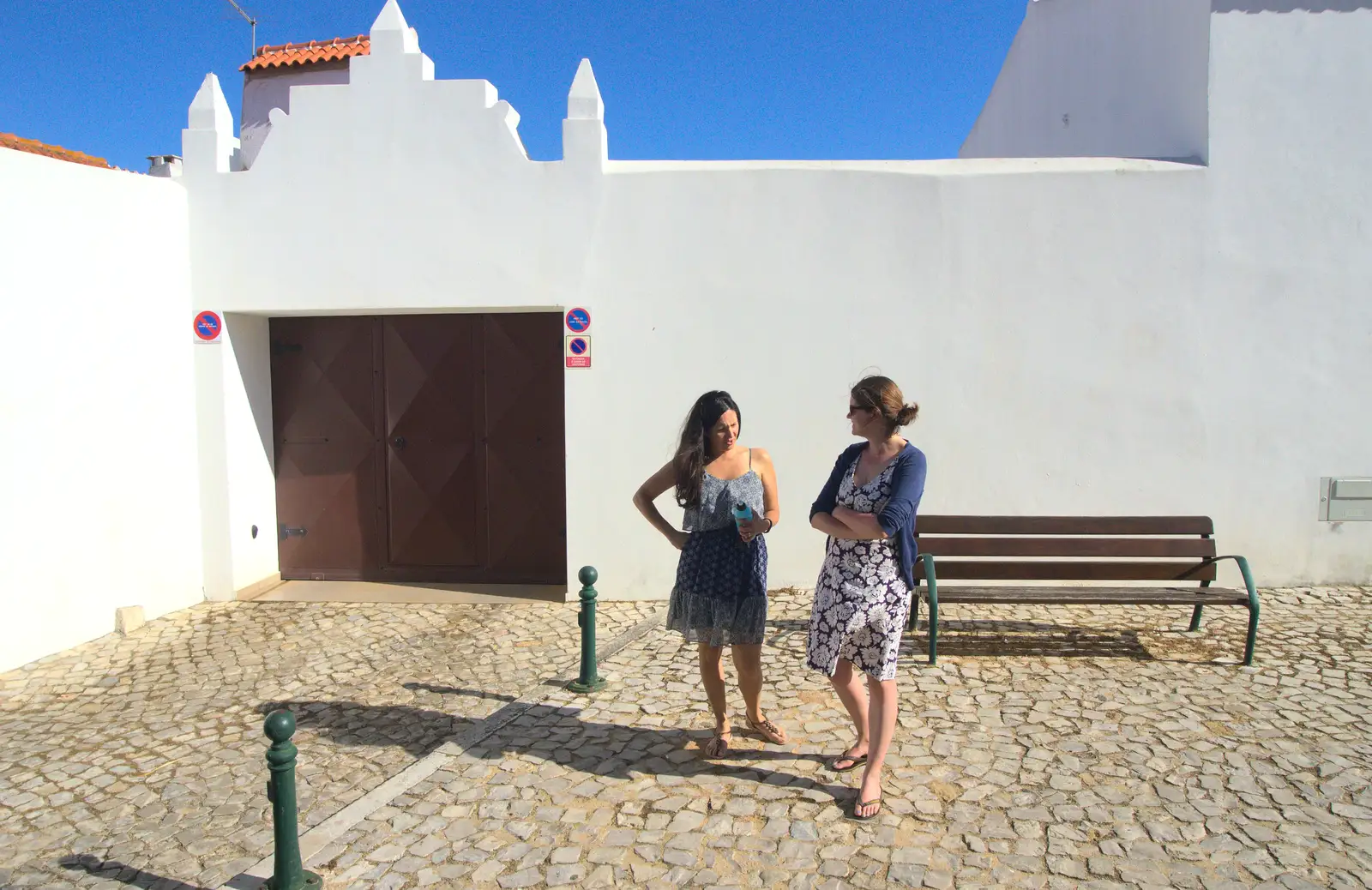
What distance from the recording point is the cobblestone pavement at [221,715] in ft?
12.8

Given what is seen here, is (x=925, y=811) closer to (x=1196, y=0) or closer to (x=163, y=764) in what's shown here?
(x=163, y=764)

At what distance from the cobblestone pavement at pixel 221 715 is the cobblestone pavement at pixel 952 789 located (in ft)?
1.42

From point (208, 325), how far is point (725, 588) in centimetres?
561

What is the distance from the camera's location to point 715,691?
4.43 meters

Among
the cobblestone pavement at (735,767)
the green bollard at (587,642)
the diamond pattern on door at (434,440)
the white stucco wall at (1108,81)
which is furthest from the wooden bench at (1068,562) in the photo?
the diamond pattern on door at (434,440)

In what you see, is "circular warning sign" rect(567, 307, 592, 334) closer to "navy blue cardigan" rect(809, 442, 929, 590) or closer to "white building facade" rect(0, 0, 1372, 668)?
"white building facade" rect(0, 0, 1372, 668)

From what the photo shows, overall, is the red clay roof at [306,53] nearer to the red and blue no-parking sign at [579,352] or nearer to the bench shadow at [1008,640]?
the red and blue no-parking sign at [579,352]

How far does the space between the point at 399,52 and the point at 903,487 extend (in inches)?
230

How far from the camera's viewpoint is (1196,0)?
7531 mm

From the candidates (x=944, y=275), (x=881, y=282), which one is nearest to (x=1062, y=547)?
(x=944, y=275)

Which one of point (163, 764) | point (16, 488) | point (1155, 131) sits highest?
point (1155, 131)

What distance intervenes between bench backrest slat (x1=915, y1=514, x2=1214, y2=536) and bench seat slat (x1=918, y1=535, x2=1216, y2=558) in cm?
16

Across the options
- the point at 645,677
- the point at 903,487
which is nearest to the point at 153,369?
the point at 645,677

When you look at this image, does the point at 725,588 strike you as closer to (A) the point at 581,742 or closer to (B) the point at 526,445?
(A) the point at 581,742
